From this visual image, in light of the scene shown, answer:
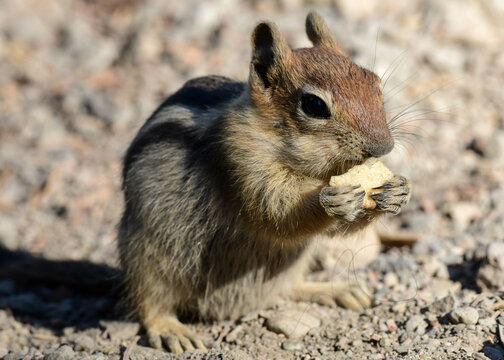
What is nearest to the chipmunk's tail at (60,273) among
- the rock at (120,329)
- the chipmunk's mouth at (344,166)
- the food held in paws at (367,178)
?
the rock at (120,329)

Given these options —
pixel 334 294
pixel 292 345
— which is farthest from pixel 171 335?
pixel 334 294

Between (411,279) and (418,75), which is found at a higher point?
(418,75)

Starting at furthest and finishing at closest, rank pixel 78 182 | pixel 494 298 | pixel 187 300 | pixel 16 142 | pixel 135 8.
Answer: pixel 135 8
pixel 16 142
pixel 78 182
pixel 187 300
pixel 494 298

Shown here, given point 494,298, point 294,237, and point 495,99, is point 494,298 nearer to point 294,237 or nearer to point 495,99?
Result: point 294,237

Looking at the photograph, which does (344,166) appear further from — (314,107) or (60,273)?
(60,273)

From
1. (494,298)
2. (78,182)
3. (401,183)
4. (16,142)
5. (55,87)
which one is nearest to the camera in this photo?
(401,183)

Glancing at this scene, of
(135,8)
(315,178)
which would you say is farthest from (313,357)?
(135,8)

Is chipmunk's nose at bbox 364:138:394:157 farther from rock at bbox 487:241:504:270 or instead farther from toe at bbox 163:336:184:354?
toe at bbox 163:336:184:354

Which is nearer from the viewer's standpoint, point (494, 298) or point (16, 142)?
point (494, 298)
